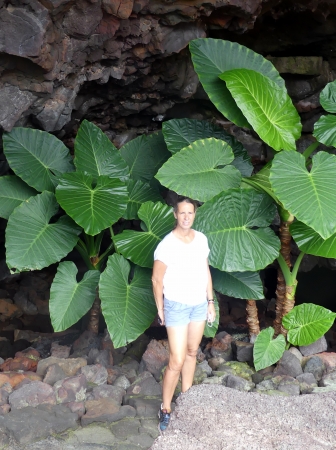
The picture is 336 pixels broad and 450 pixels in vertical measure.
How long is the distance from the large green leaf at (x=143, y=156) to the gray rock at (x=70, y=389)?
1335 mm

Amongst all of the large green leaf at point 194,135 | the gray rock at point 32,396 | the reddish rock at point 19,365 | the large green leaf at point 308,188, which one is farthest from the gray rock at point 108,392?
the large green leaf at point 194,135

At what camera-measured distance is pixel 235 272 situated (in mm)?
3242

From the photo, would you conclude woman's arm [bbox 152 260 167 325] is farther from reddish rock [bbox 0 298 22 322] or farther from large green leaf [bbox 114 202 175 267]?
reddish rock [bbox 0 298 22 322]

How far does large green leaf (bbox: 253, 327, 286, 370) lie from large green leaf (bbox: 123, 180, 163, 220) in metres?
1.04

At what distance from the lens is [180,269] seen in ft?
8.11

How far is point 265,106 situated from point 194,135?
50 cm

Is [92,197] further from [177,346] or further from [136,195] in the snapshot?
[177,346]

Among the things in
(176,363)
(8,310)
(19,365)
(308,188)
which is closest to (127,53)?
(308,188)

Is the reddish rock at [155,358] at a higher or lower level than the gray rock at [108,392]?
lower

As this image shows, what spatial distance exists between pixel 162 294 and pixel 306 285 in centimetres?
296

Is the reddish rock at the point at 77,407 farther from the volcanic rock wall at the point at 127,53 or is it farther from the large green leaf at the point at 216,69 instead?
the large green leaf at the point at 216,69

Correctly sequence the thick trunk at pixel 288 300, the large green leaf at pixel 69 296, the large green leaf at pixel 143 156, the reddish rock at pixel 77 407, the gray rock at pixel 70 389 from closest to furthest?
1. the reddish rock at pixel 77 407
2. the gray rock at pixel 70 389
3. the large green leaf at pixel 69 296
4. the thick trunk at pixel 288 300
5. the large green leaf at pixel 143 156

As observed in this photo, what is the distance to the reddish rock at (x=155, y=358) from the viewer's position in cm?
319

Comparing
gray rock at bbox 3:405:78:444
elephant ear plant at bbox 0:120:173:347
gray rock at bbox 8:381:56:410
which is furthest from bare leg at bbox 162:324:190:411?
gray rock at bbox 8:381:56:410
